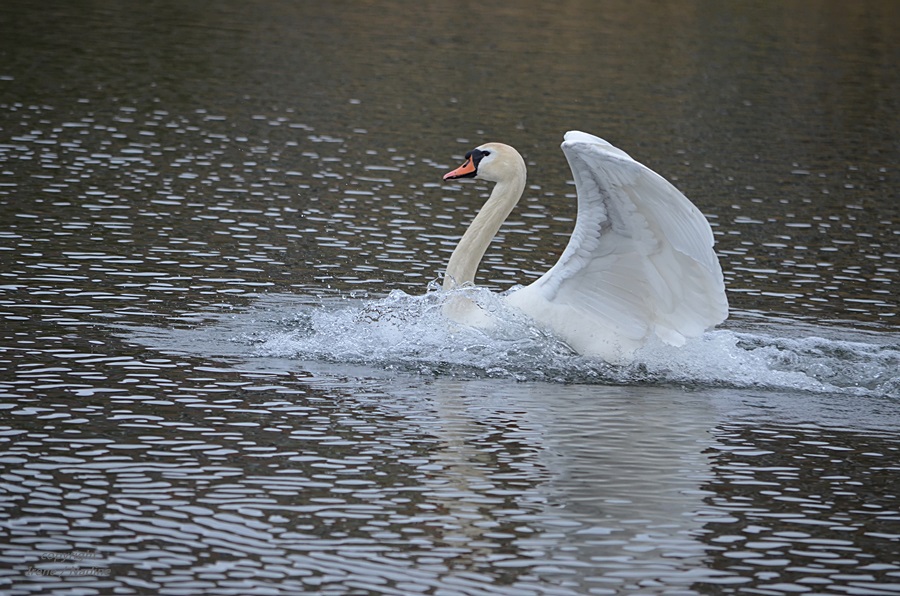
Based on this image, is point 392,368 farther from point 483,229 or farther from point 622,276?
point 622,276

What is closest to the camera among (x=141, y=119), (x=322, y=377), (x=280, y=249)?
(x=322, y=377)

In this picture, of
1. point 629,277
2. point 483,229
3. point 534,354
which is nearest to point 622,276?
point 629,277

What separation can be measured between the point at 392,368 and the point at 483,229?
5.07ft

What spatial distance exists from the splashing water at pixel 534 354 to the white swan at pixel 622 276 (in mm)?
140

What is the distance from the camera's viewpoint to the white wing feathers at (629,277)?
10672 mm

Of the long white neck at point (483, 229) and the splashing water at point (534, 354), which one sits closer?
the splashing water at point (534, 354)

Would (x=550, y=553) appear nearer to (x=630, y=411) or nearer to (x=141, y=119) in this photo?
(x=630, y=411)

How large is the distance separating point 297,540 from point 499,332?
Answer: 4072 millimetres

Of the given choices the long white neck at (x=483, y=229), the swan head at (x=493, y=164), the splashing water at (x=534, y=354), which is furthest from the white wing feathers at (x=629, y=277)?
the swan head at (x=493, y=164)

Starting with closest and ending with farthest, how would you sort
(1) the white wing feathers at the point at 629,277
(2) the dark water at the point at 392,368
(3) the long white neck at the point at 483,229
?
(2) the dark water at the point at 392,368 < (1) the white wing feathers at the point at 629,277 < (3) the long white neck at the point at 483,229

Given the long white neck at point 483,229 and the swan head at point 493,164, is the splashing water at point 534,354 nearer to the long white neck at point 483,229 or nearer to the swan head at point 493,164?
the long white neck at point 483,229

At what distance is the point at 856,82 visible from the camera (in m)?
31.6

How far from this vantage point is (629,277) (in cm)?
1141

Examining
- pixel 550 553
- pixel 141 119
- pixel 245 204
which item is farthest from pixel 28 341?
pixel 141 119
